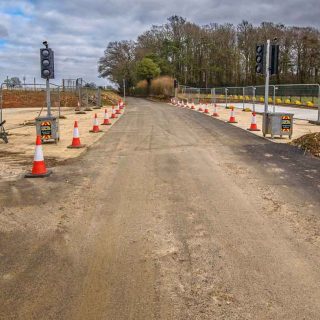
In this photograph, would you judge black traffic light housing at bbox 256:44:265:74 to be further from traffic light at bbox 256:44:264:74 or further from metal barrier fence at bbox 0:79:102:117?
metal barrier fence at bbox 0:79:102:117

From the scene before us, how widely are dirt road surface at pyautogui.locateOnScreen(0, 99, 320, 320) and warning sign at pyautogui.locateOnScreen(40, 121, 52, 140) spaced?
4821 millimetres

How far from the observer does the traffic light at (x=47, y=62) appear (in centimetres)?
1460

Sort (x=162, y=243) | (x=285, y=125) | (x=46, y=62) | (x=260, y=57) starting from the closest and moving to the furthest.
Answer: (x=162, y=243) → (x=46, y=62) → (x=285, y=125) → (x=260, y=57)

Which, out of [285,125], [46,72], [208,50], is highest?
[208,50]

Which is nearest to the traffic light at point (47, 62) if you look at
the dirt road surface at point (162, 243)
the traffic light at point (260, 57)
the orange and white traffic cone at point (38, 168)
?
the dirt road surface at point (162, 243)

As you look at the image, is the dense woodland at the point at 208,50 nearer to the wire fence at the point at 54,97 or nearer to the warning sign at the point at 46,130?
the wire fence at the point at 54,97

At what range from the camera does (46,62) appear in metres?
14.6

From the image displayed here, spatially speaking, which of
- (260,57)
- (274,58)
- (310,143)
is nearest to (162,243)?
(310,143)

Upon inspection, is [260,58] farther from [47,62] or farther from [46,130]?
[46,130]

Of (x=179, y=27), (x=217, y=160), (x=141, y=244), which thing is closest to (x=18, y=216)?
(x=141, y=244)

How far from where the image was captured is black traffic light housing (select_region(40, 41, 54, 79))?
575 inches

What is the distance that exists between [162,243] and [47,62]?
35.5ft

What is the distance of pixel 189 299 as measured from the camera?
388 cm

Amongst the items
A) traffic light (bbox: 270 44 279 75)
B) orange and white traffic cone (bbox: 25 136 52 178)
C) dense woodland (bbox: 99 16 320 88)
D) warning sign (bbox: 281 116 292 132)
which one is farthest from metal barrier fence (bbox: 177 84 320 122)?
dense woodland (bbox: 99 16 320 88)
